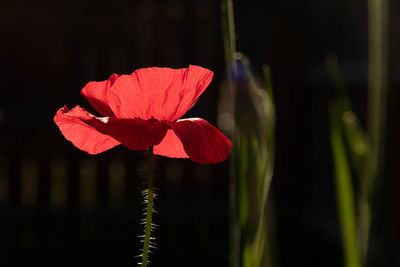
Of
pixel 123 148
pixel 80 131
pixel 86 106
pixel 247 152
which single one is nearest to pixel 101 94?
pixel 80 131

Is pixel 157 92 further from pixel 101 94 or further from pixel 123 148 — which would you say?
pixel 123 148

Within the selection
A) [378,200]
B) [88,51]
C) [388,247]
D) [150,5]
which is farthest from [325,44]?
[378,200]

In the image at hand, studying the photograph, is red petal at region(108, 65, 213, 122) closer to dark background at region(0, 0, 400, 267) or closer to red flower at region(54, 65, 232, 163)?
red flower at region(54, 65, 232, 163)

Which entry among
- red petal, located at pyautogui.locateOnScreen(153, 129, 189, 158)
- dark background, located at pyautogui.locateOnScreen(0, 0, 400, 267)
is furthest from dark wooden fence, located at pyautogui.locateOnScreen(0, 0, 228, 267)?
red petal, located at pyautogui.locateOnScreen(153, 129, 189, 158)

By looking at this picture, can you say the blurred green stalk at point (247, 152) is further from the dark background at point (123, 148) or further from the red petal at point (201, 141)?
the dark background at point (123, 148)

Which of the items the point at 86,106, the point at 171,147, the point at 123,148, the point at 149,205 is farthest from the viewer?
the point at 123,148

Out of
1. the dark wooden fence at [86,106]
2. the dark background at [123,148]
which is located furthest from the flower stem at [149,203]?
the dark wooden fence at [86,106]
